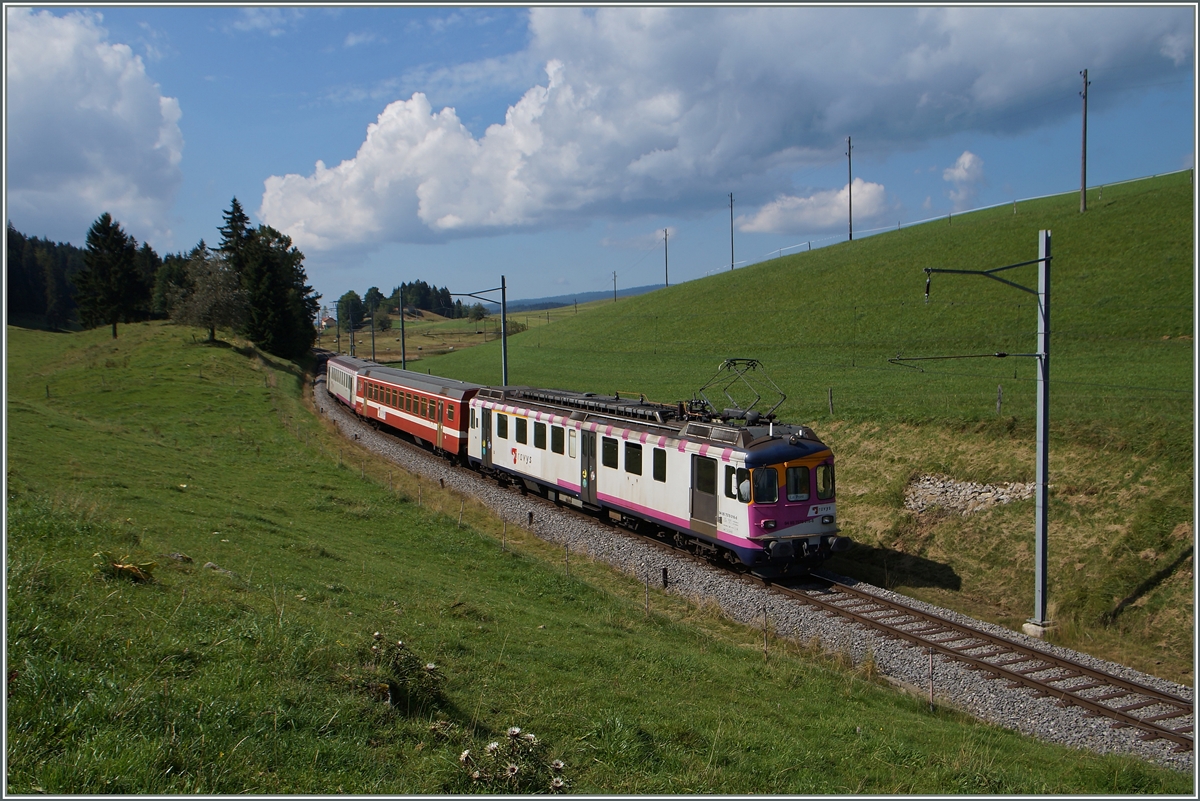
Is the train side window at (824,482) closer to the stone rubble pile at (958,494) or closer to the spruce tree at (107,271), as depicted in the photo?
the stone rubble pile at (958,494)

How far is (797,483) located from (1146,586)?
21.9ft

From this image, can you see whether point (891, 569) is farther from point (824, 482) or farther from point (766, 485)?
point (766, 485)

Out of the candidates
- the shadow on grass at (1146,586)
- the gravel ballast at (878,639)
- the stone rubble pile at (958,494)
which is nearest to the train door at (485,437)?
the gravel ballast at (878,639)

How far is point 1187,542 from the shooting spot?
1410 centimetres

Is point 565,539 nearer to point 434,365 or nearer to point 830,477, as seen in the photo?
point 830,477

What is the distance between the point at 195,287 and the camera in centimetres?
6147

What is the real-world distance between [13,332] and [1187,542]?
3605 inches

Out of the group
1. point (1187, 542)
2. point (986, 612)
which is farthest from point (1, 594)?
point (1187, 542)

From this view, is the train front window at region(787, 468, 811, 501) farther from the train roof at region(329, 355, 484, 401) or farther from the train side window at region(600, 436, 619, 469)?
the train roof at region(329, 355, 484, 401)

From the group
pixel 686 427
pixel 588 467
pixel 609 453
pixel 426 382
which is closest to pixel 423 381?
pixel 426 382

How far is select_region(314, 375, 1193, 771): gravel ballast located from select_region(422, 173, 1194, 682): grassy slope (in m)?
2.90

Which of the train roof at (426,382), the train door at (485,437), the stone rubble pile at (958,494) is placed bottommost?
the stone rubble pile at (958,494)

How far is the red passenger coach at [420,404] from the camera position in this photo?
28.2 m

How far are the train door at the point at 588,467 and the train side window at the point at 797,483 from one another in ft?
20.4
